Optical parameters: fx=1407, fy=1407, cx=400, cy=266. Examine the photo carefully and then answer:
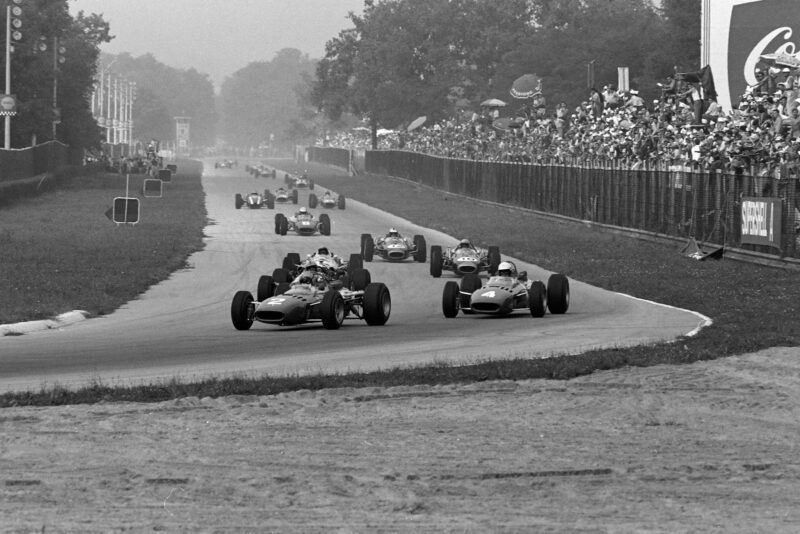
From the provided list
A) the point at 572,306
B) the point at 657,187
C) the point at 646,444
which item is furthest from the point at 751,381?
the point at 657,187

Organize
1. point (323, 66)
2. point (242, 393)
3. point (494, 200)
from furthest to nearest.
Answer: point (323, 66) < point (494, 200) < point (242, 393)

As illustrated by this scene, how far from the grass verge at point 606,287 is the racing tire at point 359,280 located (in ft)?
17.7

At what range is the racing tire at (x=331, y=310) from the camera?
20.0 m

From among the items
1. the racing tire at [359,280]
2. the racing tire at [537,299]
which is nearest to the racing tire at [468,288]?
Result: the racing tire at [537,299]

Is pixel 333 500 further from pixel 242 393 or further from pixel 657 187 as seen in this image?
pixel 657 187

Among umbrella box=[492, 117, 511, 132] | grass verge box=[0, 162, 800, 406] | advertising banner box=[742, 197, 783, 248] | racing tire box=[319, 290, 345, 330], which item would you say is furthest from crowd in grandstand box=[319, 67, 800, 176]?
racing tire box=[319, 290, 345, 330]

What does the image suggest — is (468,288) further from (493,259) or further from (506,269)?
(493,259)

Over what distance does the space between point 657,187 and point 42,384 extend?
87.4 feet

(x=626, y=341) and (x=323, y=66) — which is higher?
(x=323, y=66)

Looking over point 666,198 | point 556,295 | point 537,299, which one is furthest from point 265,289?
point 666,198

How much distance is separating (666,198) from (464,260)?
10.5 m

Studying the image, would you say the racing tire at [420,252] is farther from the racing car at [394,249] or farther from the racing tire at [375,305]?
the racing tire at [375,305]

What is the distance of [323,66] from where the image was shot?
14000cm

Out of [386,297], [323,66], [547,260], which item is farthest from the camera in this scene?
[323,66]
